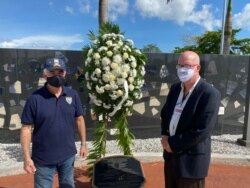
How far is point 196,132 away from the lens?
9.30 ft

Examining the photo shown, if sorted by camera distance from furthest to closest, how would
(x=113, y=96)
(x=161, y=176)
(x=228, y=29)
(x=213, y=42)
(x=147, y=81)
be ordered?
(x=213, y=42)
(x=228, y=29)
(x=147, y=81)
(x=161, y=176)
(x=113, y=96)

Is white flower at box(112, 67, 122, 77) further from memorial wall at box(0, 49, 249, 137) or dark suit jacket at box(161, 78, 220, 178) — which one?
memorial wall at box(0, 49, 249, 137)

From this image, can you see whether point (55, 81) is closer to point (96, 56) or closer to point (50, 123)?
point (50, 123)

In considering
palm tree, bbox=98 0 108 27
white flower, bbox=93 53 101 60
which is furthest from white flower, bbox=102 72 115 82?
palm tree, bbox=98 0 108 27

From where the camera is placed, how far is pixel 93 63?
404cm

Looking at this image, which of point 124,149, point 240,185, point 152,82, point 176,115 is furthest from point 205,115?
point 152,82

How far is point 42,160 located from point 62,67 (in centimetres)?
90

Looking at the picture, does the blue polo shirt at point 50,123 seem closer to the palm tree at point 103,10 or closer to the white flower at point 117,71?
the white flower at point 117,71

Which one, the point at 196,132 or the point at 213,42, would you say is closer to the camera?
the point at 196,132

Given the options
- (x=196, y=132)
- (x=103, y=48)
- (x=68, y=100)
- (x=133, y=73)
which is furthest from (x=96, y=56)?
(x=196, y=132)

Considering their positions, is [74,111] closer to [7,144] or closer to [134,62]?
[134,62]

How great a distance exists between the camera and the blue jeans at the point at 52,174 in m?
3.10

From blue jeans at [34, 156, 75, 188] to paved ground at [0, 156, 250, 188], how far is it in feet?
4.73

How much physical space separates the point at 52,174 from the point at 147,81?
4.40 metres
